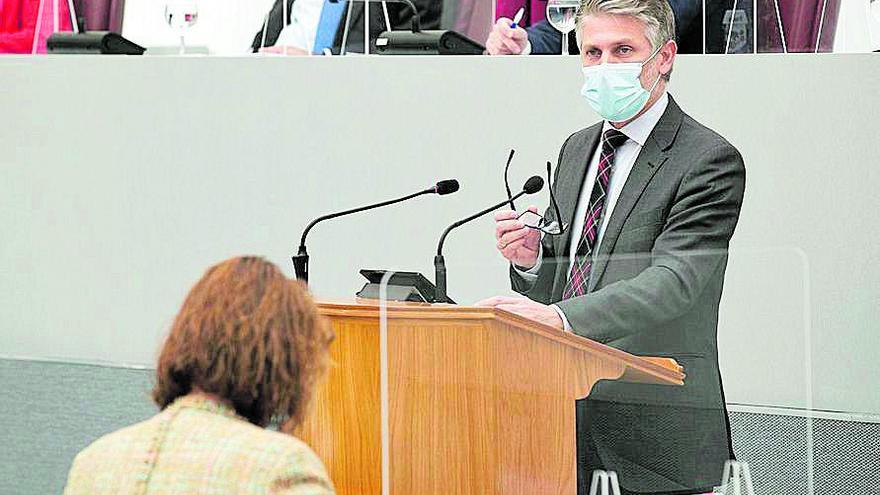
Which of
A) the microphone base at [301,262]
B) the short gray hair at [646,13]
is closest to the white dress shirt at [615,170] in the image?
the short gray hair at [646,13]

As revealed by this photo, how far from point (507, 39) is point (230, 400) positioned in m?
2.72

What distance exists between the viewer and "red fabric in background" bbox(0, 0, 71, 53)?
5.38m

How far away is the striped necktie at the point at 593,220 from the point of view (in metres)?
3.05

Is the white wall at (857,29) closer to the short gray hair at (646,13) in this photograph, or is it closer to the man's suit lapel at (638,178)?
the short gray hair at (646,13)

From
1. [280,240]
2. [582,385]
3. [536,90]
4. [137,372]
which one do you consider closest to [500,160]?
[536,90]

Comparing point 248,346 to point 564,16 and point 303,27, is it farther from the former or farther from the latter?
point 303,27

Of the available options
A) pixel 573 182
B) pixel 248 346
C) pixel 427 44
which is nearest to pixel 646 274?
pixel 573 182

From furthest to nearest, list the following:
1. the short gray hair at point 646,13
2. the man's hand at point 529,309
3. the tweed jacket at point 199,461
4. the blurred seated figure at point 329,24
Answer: the blurred seated figure at point 329,24 < the short gray hair at point 646,13 < the man's hand at point 529,309 < the tweed jacket at point 199,461

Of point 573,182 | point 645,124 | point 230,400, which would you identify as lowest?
point 230,400

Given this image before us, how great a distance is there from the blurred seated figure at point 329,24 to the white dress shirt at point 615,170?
169cm

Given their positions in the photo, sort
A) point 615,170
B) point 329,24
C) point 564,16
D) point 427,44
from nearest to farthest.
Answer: point 615,170
point 564,16
point 427,44
point 329,24

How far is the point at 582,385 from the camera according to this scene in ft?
9.50

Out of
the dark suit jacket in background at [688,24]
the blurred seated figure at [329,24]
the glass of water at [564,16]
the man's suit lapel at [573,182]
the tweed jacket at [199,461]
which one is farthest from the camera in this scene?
the blurred seated figure at [329,24]

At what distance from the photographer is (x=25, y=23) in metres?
5.43
